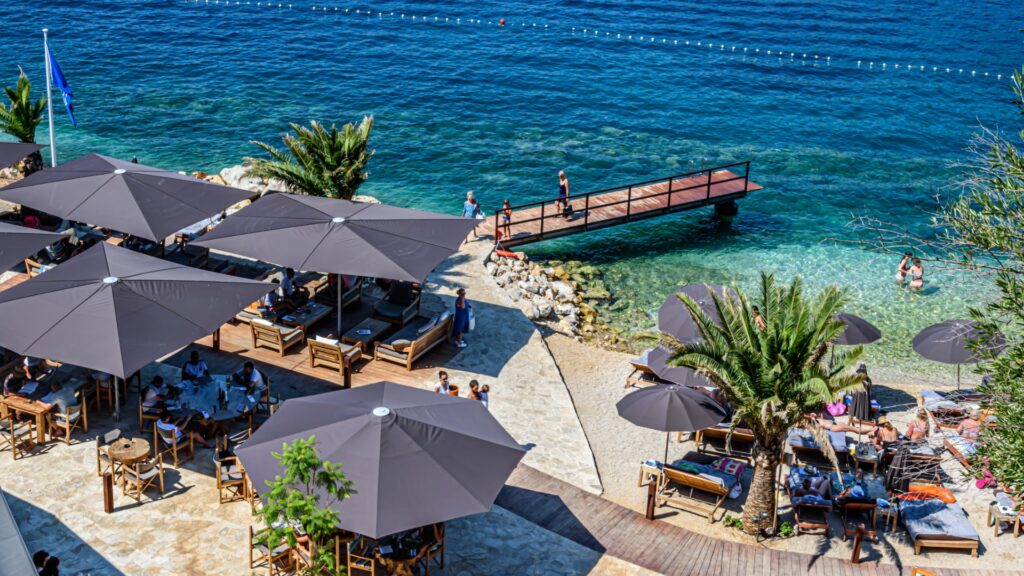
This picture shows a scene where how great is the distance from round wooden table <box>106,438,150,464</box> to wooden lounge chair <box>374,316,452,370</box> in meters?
6.06

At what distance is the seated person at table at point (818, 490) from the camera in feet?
58.5

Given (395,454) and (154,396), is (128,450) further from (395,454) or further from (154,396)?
(395,454)

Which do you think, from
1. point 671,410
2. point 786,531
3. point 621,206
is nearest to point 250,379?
point 671,410

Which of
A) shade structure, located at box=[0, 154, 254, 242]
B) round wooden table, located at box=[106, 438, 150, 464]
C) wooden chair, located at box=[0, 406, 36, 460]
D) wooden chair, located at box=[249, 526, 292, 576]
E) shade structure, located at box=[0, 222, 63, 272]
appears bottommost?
wooden chair, located at box=[249, 526, 292, 576]

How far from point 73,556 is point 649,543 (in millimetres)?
9746

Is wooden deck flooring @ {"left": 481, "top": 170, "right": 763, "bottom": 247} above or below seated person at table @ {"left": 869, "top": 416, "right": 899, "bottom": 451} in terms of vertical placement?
above

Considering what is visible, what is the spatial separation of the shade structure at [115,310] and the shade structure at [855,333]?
13.7m

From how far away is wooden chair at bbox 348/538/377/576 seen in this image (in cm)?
1401

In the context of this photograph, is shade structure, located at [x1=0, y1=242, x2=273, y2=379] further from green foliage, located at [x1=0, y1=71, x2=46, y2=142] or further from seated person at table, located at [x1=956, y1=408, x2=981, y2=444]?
seated person at table, located at [x1=956, y1=408, x2=981, y2=444]

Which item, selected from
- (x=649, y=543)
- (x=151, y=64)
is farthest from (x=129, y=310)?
(x=151, y=64)

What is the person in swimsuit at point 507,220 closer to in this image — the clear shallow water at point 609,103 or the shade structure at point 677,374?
the clear shallow water at point 609,103

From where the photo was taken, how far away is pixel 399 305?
2225 cm

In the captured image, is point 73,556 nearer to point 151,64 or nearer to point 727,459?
point 727,459

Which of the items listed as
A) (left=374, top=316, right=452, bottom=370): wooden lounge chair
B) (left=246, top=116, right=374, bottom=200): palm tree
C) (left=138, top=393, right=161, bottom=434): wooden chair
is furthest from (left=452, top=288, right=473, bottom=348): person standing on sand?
(left=138, top=393, right=161, bottom=434): wooden chair
